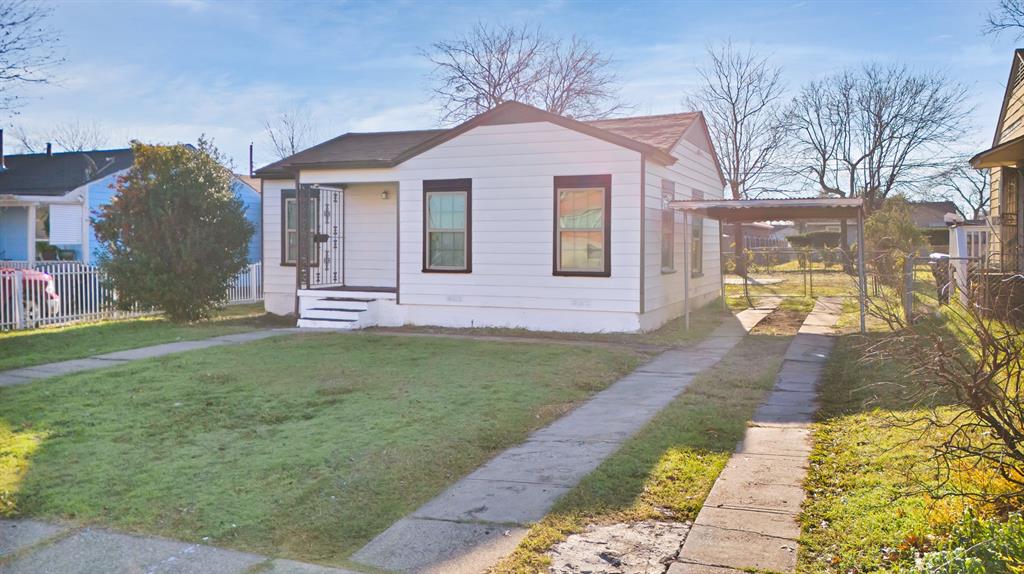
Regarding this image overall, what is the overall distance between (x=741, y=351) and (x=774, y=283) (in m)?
16.1

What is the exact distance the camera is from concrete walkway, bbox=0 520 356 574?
3.94 meters

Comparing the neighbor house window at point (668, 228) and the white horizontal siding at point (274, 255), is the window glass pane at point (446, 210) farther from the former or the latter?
the white horizontal siding at point (274, 255)

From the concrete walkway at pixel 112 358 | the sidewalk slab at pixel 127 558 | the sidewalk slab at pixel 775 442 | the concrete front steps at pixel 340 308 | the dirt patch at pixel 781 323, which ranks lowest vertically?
the sidewalk slab at pixel 127 558

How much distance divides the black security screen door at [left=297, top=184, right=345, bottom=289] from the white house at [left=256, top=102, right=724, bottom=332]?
0.09 feet

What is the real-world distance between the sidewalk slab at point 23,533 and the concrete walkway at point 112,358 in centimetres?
481

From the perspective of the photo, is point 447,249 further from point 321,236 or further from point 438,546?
point 438,546

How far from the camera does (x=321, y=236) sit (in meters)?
15.8

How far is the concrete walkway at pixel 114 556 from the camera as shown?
12.9ft

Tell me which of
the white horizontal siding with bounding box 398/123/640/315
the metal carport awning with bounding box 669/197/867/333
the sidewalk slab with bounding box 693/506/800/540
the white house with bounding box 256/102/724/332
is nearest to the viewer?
the sidewalk slab with bounding box 693/506/800/540

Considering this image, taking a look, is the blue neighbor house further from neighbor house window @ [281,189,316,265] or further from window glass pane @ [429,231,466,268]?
window glass pane @ [429,231,466,268]

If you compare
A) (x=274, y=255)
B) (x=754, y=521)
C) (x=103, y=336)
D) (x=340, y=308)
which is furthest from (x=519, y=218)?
(x=754, y=521)

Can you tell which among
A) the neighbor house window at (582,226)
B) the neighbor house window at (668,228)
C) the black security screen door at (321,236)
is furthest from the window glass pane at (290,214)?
the neighbor house window at (668,228)

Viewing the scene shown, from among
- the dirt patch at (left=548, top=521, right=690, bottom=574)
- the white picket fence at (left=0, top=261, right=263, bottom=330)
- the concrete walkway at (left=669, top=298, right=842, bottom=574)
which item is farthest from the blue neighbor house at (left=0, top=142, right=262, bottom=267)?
the dirt patch at (left=548, top=521, right=690, bottom=574)

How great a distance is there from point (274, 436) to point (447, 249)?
815 cm
